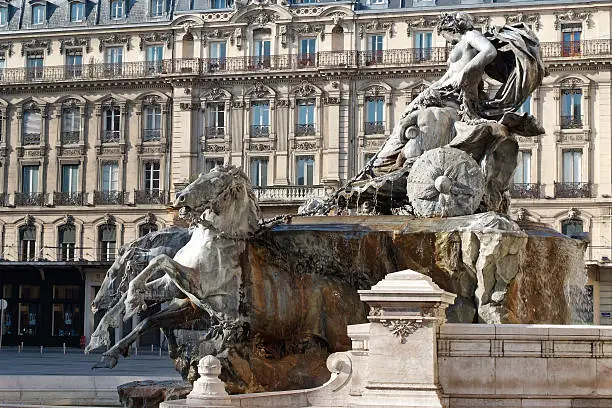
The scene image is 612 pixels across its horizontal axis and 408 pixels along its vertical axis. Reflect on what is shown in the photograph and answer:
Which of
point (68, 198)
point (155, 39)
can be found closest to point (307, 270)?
point (155, 39)

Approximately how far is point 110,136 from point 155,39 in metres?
5.83

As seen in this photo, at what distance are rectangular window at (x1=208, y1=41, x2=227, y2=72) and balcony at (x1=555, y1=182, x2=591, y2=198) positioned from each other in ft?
60.7

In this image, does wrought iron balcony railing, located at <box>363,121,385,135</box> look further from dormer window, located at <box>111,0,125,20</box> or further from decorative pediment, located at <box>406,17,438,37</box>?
dormer window, located at <box>111,0,125,20</box>

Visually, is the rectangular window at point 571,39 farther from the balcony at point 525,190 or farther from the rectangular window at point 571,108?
the balcony at point 525,190

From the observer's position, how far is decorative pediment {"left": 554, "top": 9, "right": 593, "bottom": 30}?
5722 cm

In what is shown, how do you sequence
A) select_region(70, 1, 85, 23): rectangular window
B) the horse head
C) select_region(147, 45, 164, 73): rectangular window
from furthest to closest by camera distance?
1. select_region(70, 1, 85, 23): rectangular window
2. select_region(147, 45, 164, 73): rectangular window
3. the horse head

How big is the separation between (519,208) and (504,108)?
131 feet

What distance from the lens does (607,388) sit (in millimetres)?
10672

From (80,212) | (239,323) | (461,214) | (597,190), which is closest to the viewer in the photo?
(239,323)

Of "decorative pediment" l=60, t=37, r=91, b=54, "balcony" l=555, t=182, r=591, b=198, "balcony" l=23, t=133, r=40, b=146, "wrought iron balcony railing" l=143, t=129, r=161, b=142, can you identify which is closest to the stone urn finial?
"balcony" l=555, t=182, r=591, b=198

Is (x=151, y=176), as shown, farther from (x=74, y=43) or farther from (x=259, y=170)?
(x=74, y=43)

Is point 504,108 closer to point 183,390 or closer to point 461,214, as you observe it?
point 461,214

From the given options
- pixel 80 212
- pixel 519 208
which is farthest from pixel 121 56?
pixel 519 208

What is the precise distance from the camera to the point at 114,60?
6338 cm
